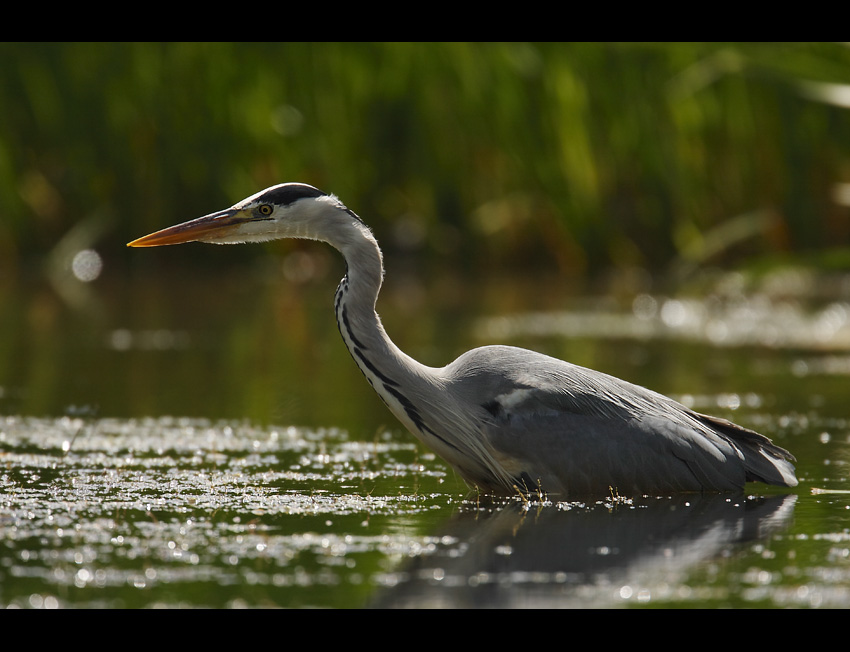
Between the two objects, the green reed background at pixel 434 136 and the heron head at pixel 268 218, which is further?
the green reed background at pixel 434 136

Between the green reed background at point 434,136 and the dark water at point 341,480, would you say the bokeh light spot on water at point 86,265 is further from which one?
the dark water at point 341,480

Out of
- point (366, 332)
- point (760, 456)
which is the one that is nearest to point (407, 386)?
point (366, 332)

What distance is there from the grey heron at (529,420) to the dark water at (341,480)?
0.54 feet

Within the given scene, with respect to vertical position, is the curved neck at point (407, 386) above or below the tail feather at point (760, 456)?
above

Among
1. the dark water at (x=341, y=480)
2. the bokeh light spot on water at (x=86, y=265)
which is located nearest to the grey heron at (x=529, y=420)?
the dark water at (x=341, y=480)

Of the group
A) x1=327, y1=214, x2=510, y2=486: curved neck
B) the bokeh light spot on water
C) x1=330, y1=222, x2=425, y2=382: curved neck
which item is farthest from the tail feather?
the bokeh light spot on water

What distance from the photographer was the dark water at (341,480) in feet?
13.8

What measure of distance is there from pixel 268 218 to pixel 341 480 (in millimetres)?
1297

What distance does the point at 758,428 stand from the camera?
299 inches

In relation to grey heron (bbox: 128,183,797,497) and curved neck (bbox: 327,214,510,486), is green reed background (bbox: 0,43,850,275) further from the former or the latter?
curved neck (bbox: 327,214,510,486)

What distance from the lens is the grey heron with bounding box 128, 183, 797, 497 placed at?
19.5ft

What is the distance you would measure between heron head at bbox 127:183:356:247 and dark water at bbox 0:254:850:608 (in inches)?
41.6

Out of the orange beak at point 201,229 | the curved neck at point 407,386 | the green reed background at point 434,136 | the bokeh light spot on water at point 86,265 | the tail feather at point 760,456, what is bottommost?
the tail feather at point 760,456

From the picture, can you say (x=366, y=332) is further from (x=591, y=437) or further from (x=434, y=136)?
(x=434, y=136)
